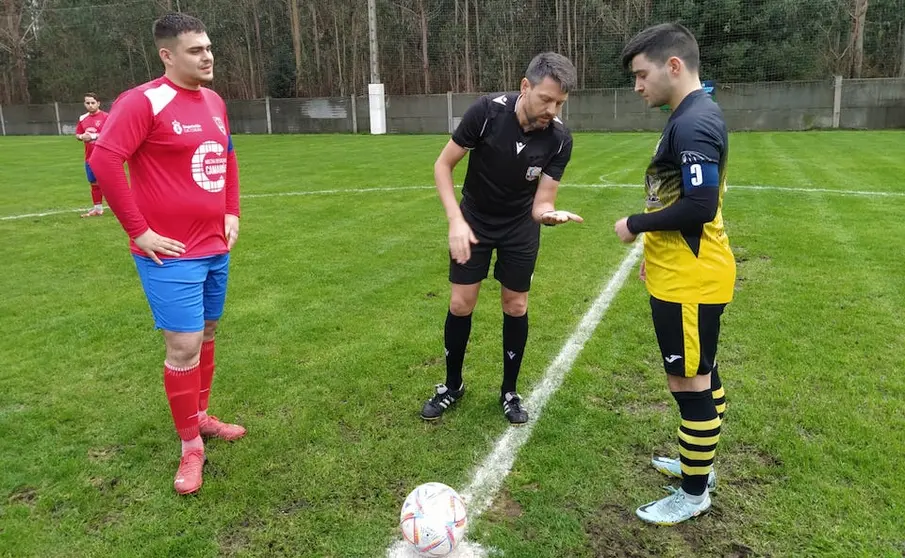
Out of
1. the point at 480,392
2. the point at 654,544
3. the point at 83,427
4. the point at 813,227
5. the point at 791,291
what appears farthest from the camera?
the point at 813,227

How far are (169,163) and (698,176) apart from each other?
7.76ft

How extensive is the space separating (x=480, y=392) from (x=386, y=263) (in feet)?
11.2

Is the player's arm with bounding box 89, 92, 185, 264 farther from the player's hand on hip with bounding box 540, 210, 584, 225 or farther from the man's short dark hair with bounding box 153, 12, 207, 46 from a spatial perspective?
the player's hand on hip with bounding box 540, 210, 584, 225

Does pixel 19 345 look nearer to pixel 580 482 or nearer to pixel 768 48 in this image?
pixel 580 482

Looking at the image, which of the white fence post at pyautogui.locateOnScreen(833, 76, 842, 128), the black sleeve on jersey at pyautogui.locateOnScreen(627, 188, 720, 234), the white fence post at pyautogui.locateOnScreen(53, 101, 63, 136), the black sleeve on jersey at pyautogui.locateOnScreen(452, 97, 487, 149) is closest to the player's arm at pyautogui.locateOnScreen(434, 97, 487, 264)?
the black sleeve on jersey at pyautogui.locateOnScreen(452, 97, 487, 149)

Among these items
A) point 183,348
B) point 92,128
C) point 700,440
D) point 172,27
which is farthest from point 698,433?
point 92,128

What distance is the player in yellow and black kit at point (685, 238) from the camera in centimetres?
247

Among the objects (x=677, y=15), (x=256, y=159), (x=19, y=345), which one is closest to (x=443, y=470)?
(x=19, y=345)

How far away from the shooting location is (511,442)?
3.56 meters

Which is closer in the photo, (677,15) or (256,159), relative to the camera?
(256,159)

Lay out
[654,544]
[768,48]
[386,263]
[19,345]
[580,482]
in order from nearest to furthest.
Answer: [654,544] < [580,482] < [19,345] < [386,263] < [768,48]

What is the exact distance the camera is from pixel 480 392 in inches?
163

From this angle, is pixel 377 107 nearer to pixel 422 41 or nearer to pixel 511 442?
pixel 422 41

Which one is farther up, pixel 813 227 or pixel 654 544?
pixel 813 227
